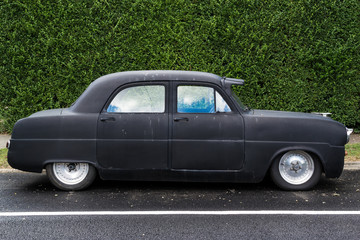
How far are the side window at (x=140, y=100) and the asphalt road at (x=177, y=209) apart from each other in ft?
3.69

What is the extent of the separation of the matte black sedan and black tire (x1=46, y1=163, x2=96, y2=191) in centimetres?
1

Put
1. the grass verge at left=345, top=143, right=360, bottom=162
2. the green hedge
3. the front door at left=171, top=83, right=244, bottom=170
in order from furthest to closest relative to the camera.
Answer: the green hedge
the grass verge at left=345, top=143, right=360, bottom=162
the front door at left=171, top=83, right=244, bottom=170

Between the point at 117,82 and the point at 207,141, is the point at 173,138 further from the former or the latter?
the point at 117,82

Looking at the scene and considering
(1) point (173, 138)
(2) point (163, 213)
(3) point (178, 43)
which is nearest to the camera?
(2) point (163, 213)

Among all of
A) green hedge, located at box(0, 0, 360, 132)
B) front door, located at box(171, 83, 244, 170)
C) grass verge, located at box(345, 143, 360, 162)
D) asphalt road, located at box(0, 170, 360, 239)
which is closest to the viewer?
asphalt road, located at box(0, 170, 360, 239)

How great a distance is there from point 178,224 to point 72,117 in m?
2.22

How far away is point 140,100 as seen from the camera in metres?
6.08

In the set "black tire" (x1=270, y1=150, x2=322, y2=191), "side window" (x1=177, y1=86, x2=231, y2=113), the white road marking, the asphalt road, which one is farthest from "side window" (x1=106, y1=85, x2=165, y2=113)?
"black tire" (x1=270, y1=150, x2=322, y2=191)

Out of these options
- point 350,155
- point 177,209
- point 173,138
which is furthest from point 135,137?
point 350,155

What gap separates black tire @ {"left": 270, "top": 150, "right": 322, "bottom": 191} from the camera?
6.08 m

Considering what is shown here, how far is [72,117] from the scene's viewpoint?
238 inches

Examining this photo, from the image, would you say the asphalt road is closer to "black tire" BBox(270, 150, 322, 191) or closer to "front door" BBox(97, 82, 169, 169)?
"black tire" BBox(270, 150, 322, 191)

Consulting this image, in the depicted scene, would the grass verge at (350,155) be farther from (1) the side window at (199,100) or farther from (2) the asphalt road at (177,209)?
(1) the side window at (199,100)

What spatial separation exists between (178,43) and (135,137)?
13.2 ft
